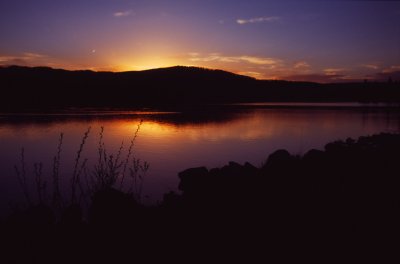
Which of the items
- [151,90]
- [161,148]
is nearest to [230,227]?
[161,148]

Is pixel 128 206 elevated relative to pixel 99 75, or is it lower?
lower

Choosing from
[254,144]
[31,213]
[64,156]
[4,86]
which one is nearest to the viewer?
[31,213]

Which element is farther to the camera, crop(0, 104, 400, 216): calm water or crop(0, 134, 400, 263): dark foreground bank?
crop(0, 104, 400, 216): calm water

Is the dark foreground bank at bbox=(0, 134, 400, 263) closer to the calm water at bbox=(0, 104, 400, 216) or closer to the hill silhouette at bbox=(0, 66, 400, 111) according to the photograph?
the calm water at bbox=(0, 104, 400, 216)

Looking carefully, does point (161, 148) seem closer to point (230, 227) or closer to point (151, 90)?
point (230, 227)

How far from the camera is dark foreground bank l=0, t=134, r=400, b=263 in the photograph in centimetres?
530

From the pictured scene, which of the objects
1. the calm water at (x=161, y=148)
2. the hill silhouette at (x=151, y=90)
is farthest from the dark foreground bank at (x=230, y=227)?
the hill silhouette at (x=151, y=90)

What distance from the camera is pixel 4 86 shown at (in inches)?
4259

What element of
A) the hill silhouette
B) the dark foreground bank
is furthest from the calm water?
the hill silhouette

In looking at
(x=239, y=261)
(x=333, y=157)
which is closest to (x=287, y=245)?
(x=239, y=261)

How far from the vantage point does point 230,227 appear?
6.16 meters

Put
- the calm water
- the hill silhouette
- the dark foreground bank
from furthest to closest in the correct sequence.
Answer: the hill silhouette → the calm water → the dark foreground bank

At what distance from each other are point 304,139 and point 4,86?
105 meters

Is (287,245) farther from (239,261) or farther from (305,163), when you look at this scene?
(305,163)
